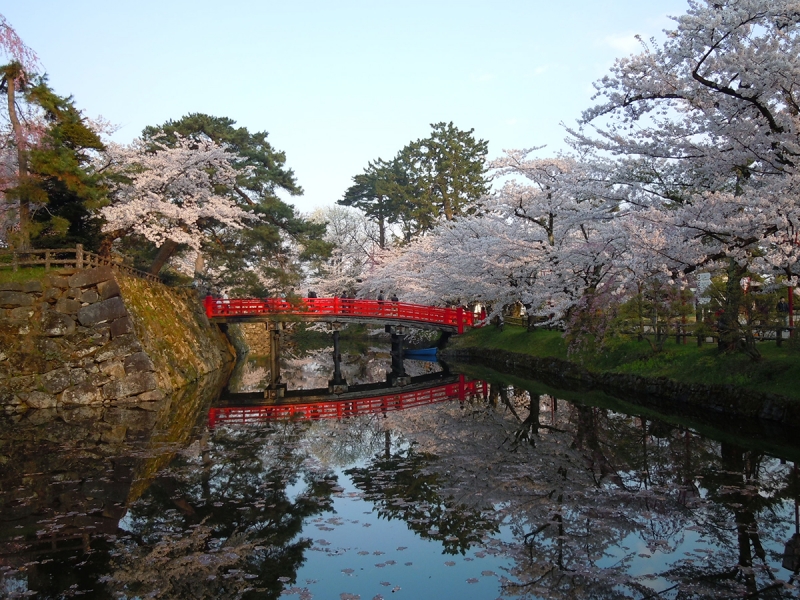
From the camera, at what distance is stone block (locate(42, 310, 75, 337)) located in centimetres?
1838

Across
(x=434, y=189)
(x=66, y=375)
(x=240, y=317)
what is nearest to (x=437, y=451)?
(x=66, y=375)

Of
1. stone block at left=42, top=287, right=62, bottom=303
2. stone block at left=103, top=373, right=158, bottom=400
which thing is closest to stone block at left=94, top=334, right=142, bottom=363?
stone block at left=103, top=373, right=158, bottom=400

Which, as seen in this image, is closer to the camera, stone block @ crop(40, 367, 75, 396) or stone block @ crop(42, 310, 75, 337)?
stone block @ crop(40, 367, 75, 396)

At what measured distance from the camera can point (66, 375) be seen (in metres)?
18.0

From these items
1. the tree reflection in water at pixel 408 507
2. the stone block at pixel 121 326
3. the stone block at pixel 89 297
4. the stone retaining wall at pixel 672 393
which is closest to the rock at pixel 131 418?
the tree reflection in water at pixel 408 507

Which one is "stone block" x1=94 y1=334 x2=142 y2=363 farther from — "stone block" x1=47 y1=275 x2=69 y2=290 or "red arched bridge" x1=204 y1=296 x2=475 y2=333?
"red arched bridge" x1=204 y1=296 x2=475 y2=333

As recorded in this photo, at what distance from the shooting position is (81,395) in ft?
59.0

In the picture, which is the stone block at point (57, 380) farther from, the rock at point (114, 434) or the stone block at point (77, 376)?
the rock at point (114, 434)

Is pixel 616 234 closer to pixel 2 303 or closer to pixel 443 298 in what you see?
pixel 2 303

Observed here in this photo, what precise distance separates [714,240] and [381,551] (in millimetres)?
9808

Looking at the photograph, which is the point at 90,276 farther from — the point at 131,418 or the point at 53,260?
the point at 131,418

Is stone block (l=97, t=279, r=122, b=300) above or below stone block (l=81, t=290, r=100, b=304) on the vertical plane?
above

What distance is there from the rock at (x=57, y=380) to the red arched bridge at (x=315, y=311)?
11.8 m

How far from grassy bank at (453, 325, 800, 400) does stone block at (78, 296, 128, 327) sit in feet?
48.6
